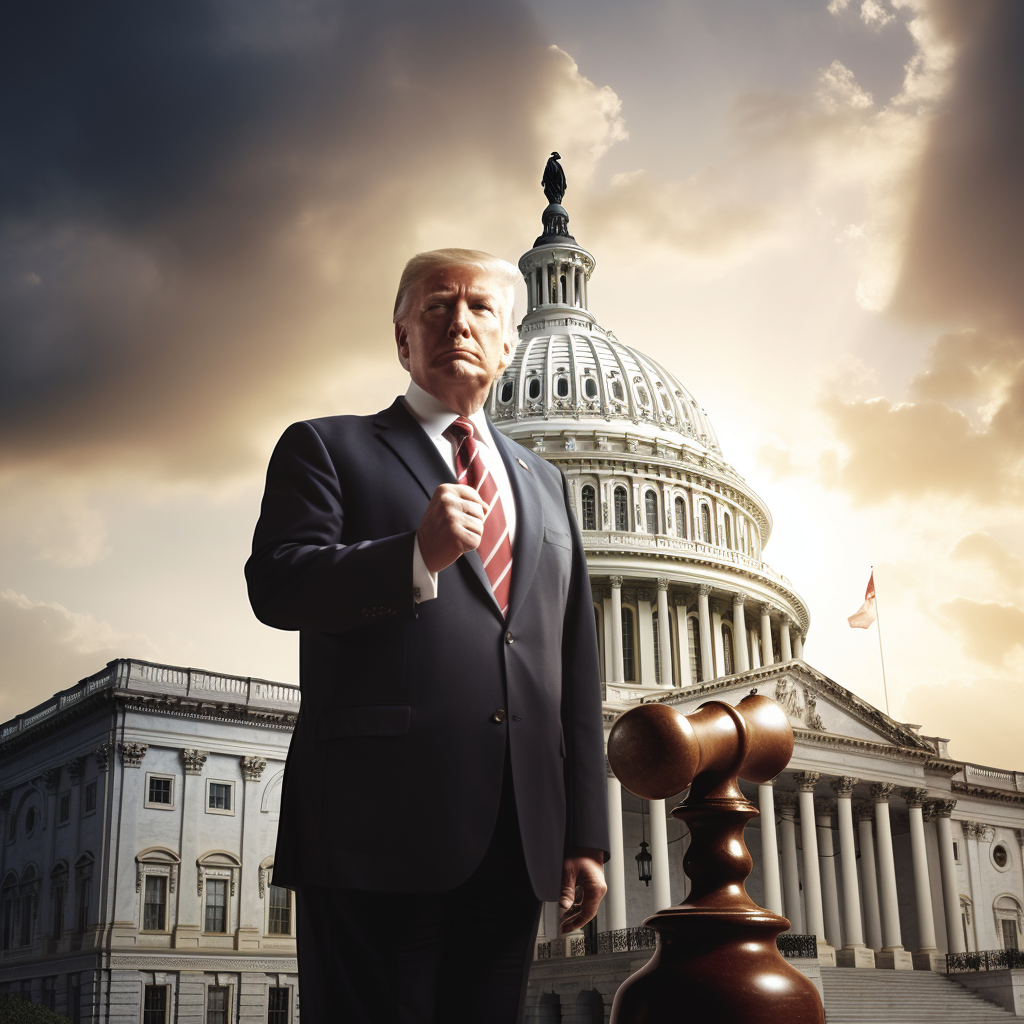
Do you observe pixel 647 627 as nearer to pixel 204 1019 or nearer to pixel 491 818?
pixel 204 1019

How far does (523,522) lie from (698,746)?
1389 millimetres

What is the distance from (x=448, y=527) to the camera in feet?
10.2

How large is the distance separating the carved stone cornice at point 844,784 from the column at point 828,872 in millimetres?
3456

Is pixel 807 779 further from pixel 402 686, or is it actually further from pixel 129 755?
pixel 402 686

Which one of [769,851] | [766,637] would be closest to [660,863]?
[769,851]

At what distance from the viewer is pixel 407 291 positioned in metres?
3.88

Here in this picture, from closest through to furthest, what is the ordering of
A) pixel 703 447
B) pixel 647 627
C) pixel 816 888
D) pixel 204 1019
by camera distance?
pixel 204 1019 → pixel 816 888 → pixel 647 627 → pixel 703 447

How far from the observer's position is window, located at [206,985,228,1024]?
4259 centimetres

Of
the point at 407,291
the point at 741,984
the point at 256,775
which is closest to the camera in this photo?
the point at 741,984

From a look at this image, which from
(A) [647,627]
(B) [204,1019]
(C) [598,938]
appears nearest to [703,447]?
(A) [647,627]

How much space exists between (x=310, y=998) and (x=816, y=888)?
49270mm

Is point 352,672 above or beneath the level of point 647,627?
beneath

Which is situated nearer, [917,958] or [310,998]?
[310,998]

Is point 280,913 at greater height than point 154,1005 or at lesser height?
greater
